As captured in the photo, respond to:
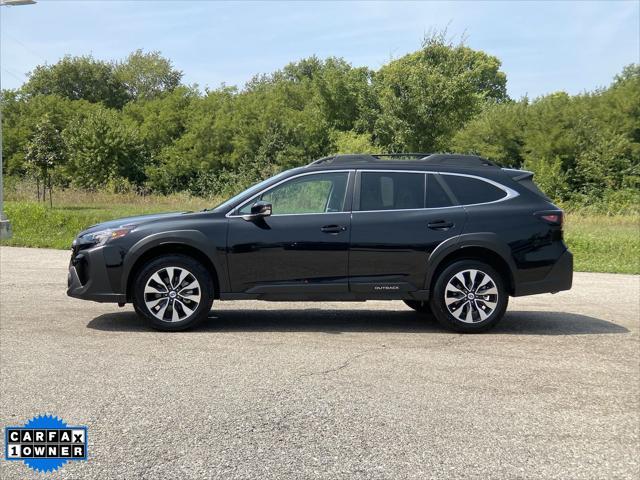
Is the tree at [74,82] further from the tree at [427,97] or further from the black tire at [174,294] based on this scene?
the black tire at [174,294]

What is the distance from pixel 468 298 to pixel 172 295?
3.19 meters

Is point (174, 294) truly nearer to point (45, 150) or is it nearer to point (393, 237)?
point (393, 237)

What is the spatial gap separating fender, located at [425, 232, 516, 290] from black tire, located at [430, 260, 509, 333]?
0.45 feet

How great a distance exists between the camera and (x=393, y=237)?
766 centimetres

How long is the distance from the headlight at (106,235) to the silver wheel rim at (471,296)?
3517mm

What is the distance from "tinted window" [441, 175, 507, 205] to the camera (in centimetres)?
798

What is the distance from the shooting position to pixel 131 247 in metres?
7.48

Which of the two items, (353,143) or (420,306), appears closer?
(420,306)

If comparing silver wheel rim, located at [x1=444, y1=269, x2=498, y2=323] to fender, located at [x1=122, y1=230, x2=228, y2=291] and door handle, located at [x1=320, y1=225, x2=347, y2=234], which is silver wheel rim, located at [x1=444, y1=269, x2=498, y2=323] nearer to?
door handle, located at [x1=320, y1=225, x2=347, y2=234]

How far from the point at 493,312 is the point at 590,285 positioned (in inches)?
220

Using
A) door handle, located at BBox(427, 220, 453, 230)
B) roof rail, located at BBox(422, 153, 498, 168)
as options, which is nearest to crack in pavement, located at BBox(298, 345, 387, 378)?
Answer: door handle, located at BBox(427, 220, 453, 230)

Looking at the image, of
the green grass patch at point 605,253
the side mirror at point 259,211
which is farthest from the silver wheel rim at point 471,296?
the green grass patch at point 605,253

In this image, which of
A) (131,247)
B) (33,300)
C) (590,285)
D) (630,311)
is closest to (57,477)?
(131,247)

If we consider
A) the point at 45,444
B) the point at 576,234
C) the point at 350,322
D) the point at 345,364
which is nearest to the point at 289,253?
the point at 350,322
